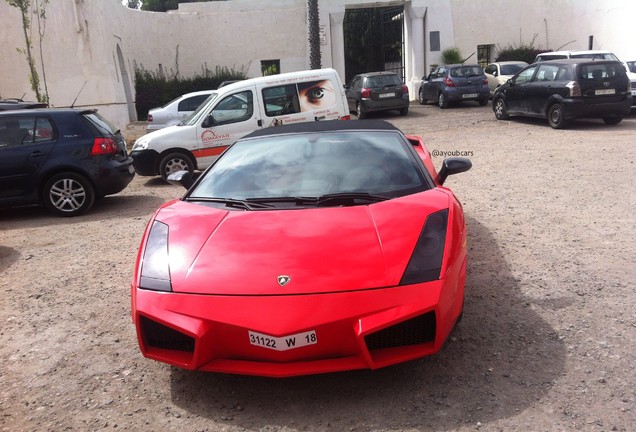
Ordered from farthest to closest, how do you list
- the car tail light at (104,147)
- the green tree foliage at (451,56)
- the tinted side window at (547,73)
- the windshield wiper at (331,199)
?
1. the green tree foliage at (451,56)
2. the tinted side window at (547,73)
3. the car tail light at (104,147)
4. the windshield wiper at (331,199)

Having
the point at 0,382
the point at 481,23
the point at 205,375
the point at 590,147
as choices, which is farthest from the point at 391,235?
the point at 481,23

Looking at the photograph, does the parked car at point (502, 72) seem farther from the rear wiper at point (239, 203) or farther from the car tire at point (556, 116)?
the rear wiper at point (239, 203)

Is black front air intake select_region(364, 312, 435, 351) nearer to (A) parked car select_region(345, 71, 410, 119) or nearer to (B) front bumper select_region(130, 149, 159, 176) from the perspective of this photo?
(B) front bumper select_region(130, 149, 159, 176)

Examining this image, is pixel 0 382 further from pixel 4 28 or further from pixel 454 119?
pixel 4 28

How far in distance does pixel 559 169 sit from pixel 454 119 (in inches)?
384

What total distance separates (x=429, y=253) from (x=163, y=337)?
58.5 inches

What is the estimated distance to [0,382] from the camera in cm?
344

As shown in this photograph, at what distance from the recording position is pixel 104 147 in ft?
28.2

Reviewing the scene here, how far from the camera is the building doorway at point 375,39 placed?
100 ft

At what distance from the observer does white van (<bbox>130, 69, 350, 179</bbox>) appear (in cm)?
1053

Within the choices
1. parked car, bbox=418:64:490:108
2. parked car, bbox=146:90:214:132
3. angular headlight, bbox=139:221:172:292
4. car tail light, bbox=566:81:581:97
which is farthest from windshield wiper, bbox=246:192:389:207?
parked car, bbox=418:64:490:108

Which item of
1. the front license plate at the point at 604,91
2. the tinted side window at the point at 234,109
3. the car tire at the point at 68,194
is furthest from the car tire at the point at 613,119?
the car tire at the point at 68,194

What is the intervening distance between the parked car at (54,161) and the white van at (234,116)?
6.60 feet

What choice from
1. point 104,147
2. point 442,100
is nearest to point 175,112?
point 104,147
